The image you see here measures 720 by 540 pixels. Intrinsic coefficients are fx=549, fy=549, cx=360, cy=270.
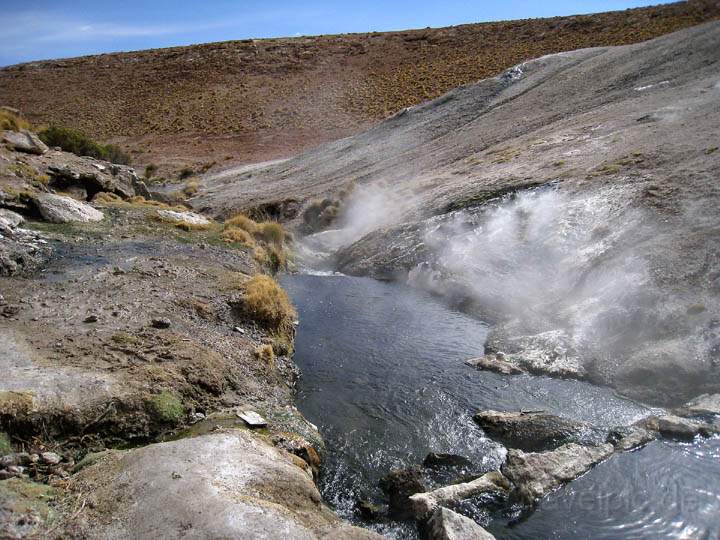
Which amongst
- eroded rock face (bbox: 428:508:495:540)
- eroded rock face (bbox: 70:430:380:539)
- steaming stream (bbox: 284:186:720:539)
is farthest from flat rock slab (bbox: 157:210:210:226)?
eroded rock face (bbox: 428:508:495:540)

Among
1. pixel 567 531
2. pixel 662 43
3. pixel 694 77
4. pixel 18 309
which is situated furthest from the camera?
pixel 662 43

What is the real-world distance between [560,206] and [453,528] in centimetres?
1508

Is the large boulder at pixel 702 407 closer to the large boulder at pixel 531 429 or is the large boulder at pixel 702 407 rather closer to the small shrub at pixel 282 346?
the large boulder at pixel 531 429

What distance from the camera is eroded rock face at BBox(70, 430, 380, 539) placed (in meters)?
6.05

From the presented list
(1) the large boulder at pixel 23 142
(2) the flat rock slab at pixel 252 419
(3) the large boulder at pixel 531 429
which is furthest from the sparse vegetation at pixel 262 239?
(3) the large boulder at pixel 531 429

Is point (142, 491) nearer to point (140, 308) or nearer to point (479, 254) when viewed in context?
point (140, 308)

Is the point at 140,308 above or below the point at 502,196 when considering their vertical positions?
below

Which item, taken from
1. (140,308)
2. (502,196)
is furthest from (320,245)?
(140,308)

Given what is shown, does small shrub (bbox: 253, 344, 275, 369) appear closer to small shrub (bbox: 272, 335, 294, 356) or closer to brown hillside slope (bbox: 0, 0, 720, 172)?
small shrub (bbox: 272, 335, 294, 356)

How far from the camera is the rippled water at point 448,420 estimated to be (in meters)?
8.30

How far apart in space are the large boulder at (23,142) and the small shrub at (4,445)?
64.4 feet

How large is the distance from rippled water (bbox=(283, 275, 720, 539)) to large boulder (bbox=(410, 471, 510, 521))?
0.22 metres

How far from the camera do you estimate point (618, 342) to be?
43.9ft

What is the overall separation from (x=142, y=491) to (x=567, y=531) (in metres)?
5.99
